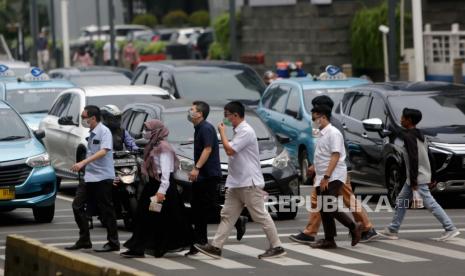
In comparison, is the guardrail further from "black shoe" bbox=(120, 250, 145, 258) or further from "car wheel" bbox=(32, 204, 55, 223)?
"car wheel" bbox=(32, 204, 55, 223)

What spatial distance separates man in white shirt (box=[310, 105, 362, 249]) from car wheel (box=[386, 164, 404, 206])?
4.47 metres

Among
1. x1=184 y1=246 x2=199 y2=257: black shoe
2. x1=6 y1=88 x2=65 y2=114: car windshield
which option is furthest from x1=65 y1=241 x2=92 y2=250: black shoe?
x1=6 y1=88 x2=65 y2=114: car windshield

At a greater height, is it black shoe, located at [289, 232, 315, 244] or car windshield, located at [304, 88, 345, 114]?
car windshield, located at [304, 88, 345, 114]

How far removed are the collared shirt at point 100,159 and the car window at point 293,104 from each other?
9582 mm

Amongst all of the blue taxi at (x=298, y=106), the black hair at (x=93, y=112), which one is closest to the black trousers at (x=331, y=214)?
the black hair at (x=93, y=112)

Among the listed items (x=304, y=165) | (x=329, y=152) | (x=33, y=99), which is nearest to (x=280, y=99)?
(x=304, y=165)

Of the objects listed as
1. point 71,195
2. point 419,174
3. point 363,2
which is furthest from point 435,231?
point 363,2

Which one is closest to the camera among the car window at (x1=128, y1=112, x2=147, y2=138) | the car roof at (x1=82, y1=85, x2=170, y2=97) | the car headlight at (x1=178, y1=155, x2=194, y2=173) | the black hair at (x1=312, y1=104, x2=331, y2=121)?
the black hair at (x1=312, y1=104, x2=331, y2=121)

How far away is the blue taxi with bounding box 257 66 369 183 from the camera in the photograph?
24.7 metres

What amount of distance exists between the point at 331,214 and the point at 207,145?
1.56 meters

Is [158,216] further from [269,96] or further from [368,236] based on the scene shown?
[269,96]

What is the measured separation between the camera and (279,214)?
755 inches

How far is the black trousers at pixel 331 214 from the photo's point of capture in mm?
15789

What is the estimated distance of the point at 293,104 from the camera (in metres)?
25.5
